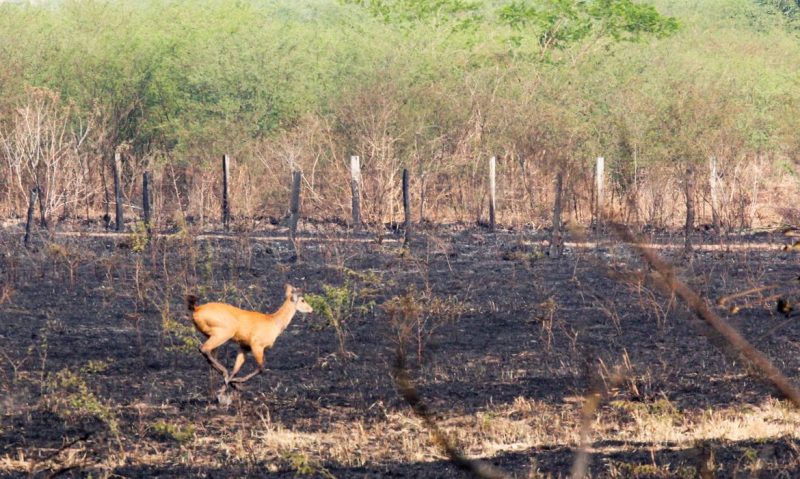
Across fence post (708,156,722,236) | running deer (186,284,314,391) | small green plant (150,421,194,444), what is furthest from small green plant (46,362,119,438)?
fence post (708,156,722,236)

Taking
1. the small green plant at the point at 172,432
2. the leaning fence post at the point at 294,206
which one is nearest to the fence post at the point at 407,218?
the leaning fence post at the point at 294,206

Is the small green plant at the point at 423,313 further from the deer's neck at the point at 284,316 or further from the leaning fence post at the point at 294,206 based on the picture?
the leaning fence post at the point at 294,206

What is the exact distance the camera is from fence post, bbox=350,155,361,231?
21094 mm

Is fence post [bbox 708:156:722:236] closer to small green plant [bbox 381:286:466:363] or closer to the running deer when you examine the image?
small green plant [bbox 381:286:466:363]

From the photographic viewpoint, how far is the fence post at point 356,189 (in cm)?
2109

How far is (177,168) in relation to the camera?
2927 cm

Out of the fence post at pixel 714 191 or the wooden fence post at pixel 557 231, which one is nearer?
the wooden fence post at pixel 557 231

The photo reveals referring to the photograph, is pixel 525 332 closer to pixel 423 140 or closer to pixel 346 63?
pixel 423 140

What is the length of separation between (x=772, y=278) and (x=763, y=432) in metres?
8.01

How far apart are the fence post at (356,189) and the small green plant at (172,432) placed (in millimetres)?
13705

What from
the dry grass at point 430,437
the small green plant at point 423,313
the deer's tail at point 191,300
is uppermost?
the deer's tail at point 191,300

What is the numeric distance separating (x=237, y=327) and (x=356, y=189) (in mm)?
13350

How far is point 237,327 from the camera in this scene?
26.6 ft

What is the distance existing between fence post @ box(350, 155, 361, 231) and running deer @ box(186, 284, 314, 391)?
12648 millimetres
